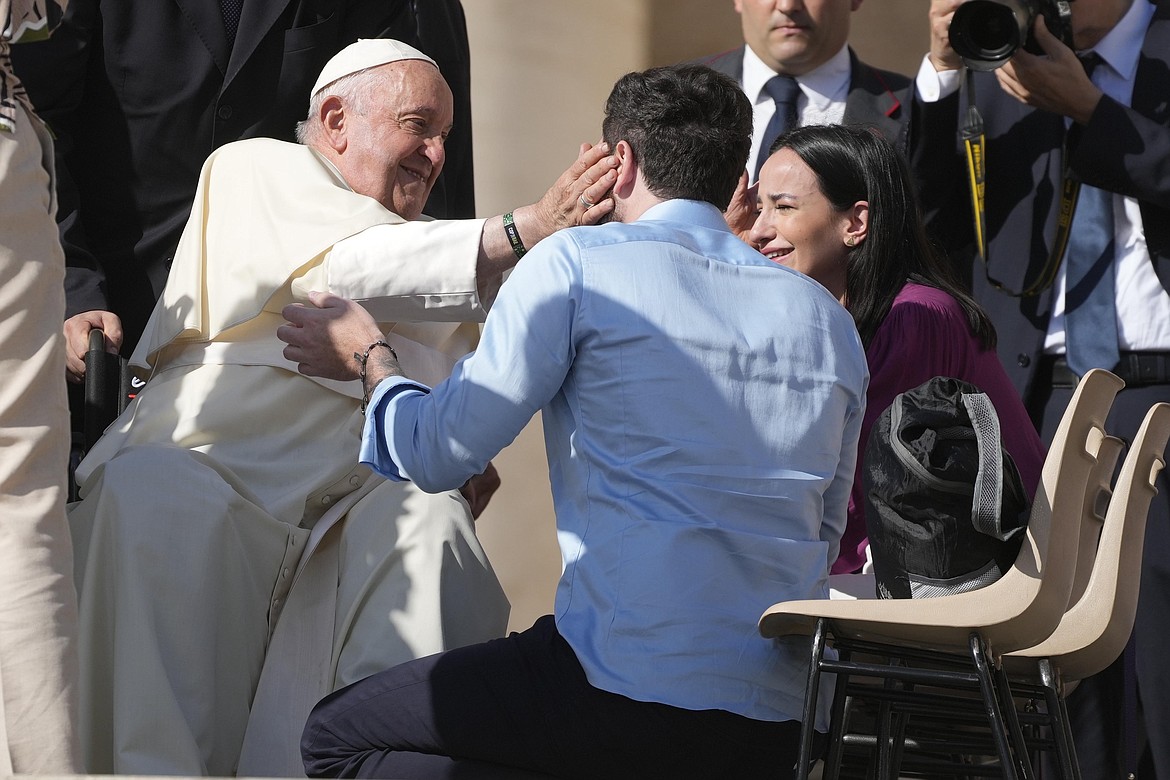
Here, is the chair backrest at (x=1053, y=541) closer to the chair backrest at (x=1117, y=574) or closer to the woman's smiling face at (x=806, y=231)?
the chair backrest at (x=1117, y=574)

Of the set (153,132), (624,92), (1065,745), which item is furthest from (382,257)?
(1065,745)

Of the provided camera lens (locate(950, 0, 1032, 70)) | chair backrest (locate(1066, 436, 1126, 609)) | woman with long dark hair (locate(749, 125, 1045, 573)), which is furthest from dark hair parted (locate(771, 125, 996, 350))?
chair backrest (locate(1066, 436, 1126, 609))

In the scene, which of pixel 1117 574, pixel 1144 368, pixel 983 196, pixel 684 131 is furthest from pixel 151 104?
pixel 1117 574

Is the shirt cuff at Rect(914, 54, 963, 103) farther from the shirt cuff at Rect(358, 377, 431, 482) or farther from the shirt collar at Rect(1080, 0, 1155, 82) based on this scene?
the shirt cuff at Rect(358, 377, 431, 482)

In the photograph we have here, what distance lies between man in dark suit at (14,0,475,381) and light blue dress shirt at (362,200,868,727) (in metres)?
2.00

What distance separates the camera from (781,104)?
4.74 metres

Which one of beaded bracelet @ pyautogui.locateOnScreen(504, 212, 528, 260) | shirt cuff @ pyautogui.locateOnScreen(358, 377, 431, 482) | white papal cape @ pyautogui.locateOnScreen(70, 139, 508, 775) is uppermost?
beaded bracelet @ pyautogui.locateOnScreen(504, 212, 528, 260)

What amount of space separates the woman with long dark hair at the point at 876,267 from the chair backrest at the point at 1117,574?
0.58 meters

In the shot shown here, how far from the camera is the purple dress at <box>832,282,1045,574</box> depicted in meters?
3.44

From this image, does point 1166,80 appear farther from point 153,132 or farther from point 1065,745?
point 153,132

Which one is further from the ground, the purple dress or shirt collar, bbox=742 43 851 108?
shirt collar, bbox=742 43 851 108

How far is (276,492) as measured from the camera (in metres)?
3.38

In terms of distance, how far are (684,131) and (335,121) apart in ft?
4.54

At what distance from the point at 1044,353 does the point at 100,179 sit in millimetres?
2572
